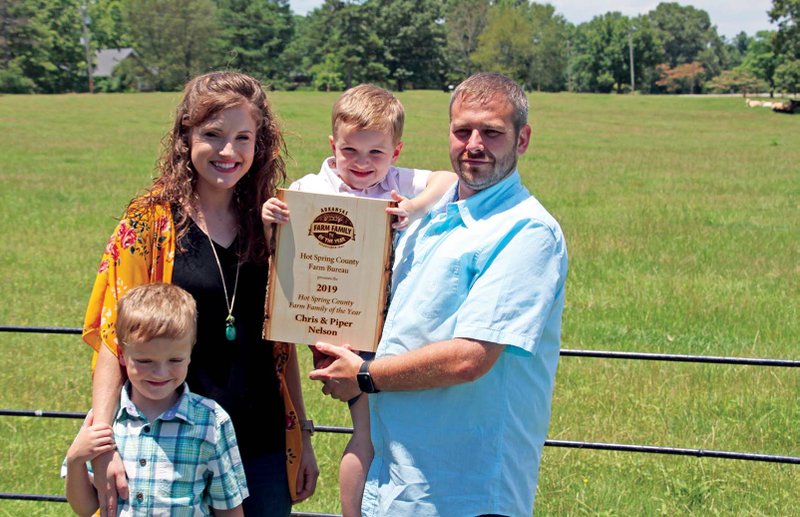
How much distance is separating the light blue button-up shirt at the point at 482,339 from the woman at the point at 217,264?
0.53 meters

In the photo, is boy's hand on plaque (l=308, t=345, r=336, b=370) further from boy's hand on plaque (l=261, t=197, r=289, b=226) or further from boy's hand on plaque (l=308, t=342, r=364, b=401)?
boy's hand on plaque (l=261, t=197, r=289, b=226)

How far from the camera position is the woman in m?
3.23

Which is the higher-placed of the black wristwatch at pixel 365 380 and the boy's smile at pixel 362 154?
the boy's smile at pixel 362 154

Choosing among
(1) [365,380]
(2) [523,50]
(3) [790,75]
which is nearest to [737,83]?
(2) [523,50]

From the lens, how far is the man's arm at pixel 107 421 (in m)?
3.16

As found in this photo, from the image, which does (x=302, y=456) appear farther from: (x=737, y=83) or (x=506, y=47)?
(x=737, y=83)

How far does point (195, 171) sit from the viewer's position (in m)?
3.42

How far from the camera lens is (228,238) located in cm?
341

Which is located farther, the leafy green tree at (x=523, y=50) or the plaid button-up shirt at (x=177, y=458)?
the leafy green tree at (x=523, y=50)

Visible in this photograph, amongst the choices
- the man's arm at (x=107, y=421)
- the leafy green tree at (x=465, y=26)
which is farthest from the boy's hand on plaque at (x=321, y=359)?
the leafy green tree at (x=465, y=26)

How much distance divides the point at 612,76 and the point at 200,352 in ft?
441

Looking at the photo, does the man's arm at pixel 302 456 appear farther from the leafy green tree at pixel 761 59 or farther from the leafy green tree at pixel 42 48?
the leafy green tree at pixel 761 59

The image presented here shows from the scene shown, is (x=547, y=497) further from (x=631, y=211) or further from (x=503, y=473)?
(x=631, y=211)

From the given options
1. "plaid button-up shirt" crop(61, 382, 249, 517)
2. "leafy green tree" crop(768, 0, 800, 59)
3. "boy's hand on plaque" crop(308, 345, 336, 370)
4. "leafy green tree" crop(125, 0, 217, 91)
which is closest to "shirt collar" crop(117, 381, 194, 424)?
"plaid button-up shirt" crop(61, 382, 249, 517)
